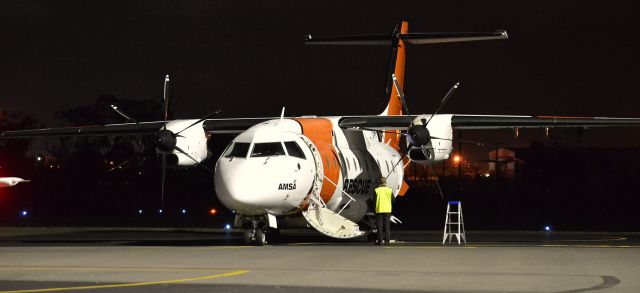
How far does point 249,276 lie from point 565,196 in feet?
191

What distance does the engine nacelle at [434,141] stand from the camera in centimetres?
2692

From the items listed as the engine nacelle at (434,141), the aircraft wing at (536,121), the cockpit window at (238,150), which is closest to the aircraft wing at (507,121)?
the aircraft wing at (536,121)

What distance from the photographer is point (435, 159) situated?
27.4m

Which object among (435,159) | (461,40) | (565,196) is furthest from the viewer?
(565,196)

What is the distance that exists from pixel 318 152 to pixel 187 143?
5.10 m

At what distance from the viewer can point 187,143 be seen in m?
28.1

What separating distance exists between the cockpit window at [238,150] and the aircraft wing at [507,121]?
535 centimetres

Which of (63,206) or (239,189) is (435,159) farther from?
(63,206)

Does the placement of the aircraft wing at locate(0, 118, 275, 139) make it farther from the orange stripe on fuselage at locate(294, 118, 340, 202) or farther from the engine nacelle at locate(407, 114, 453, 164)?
the engine nacelle at locate(407, 114, 453, 164)

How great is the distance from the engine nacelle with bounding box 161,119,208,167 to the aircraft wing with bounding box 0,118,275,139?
1.69ft

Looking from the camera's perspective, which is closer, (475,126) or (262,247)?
(262,247)

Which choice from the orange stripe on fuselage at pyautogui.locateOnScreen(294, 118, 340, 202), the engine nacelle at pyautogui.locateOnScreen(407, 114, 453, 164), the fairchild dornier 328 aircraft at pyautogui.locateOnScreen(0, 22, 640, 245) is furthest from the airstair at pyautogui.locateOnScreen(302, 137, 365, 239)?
the engine nacelle at pyautogui.locateOnScreen(407, 114, 453, 164)

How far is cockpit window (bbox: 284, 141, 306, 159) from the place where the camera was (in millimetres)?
23359

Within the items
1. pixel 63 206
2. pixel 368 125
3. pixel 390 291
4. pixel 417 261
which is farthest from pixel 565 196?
pixel 390 291
